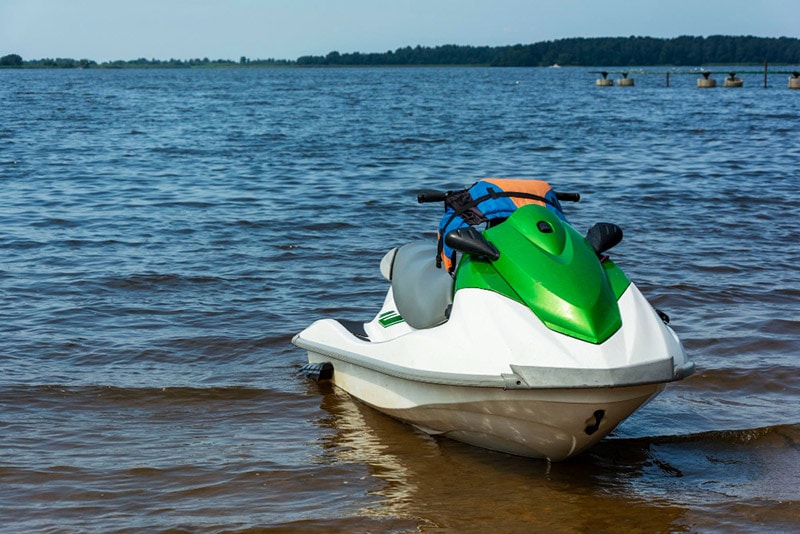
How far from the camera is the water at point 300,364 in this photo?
14.3 ft

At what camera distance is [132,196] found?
1470cm

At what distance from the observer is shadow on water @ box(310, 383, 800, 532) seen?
13.7 feet

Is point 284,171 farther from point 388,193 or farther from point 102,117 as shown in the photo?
point 102,117

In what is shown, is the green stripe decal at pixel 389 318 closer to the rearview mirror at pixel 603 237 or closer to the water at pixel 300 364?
the water at pixel 300 364

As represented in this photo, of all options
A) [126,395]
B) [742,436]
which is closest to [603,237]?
[742,436]

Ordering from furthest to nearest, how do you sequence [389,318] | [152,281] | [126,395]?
[152,281] < [126,395] < [389,318]

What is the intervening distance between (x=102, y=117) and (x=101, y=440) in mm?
33624

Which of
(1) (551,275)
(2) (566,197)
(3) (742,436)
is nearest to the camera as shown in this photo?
(1) (551,275)

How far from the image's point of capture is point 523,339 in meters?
4.09

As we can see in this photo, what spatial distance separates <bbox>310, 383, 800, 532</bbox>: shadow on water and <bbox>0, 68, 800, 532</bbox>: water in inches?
0.6

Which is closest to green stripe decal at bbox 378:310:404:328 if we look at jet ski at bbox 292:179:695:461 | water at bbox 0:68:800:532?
jet ski at bbox 292:179:695:461

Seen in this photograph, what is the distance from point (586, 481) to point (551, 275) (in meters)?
1.06

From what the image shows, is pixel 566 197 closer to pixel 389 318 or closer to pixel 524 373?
pixel 389 318

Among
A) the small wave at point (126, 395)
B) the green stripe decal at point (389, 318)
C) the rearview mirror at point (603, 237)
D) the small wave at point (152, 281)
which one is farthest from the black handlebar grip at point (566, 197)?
the small wave at point (152, 281)
